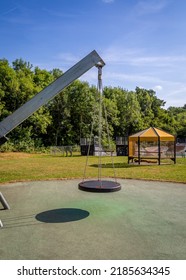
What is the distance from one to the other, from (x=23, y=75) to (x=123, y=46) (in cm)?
2633

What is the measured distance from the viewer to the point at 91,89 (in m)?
37.5

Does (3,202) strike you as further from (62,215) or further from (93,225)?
(93,225)

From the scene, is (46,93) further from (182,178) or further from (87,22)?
(182,178)

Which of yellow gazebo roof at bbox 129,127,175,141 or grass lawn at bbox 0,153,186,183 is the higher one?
yellow gazebo roof at bbox 129,127,175,141

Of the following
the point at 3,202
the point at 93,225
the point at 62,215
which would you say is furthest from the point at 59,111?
the point at 93,225

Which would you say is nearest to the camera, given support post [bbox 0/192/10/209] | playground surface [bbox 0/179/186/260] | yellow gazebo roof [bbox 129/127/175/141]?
playground surface [bbox 0/179/186/260]

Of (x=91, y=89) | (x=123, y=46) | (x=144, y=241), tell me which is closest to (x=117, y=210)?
(x=144, y=241)

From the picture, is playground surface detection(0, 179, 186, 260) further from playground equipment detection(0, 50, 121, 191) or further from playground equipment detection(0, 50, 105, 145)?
playground equipment detection(0, 50, 105, 145)

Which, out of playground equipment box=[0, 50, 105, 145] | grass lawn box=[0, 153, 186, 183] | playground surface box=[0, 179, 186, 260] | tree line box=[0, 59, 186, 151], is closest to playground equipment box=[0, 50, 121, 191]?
playground equipment box=[0, 50, 105, 145]

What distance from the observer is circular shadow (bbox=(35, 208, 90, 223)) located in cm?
521

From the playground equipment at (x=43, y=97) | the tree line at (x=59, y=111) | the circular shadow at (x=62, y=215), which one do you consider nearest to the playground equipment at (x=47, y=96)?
the playground equipment at (x=43, y=97)

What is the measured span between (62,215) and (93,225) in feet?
3.01
